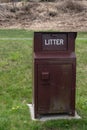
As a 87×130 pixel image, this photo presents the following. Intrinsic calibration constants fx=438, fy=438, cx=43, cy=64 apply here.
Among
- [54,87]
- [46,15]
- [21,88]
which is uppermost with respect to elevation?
[54,87]

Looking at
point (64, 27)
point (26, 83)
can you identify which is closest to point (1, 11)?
point (64, 27)

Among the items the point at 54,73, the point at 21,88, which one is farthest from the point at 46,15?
the point at 54,73

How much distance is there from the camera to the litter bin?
639 centimetres

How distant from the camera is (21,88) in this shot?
886cm

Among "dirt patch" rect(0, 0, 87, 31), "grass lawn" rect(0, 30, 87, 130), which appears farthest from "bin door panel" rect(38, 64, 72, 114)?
"dirt patch" rect(0, 0, 87, 31)

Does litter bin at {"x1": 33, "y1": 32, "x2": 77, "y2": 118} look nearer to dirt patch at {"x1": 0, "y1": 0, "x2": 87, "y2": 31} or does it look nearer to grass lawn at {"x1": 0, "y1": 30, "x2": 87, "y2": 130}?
grass lawn at {"x1": 0, "y1": 30, "x2": 87, "y2": 130}

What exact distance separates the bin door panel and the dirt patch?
11.4 metres

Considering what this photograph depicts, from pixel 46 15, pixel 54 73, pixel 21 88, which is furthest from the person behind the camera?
pixel 46 15

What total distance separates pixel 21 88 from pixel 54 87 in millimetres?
2486

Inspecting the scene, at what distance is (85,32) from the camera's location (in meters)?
16.5

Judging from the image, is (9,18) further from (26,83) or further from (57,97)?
(57,97)

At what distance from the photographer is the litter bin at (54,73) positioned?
252 inches

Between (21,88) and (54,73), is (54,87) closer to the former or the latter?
(54,73)

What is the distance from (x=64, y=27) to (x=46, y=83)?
11.9 metres
